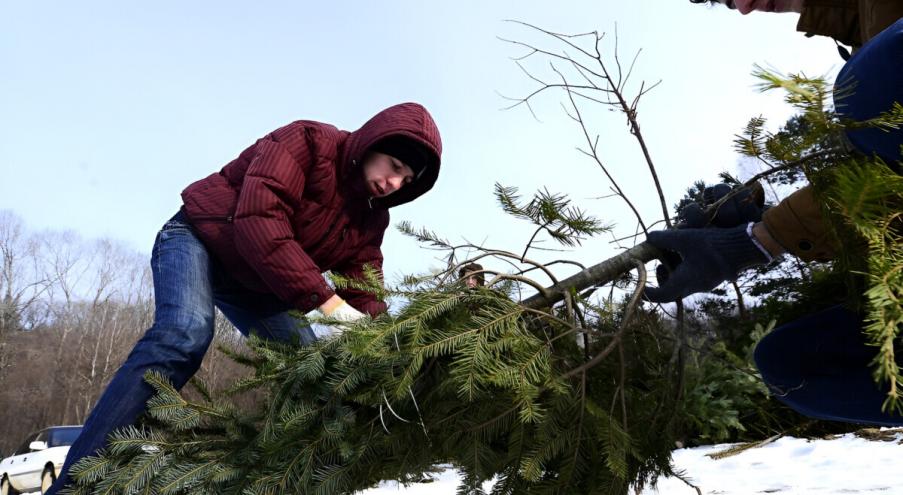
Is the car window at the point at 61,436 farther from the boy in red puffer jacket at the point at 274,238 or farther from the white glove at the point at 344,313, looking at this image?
the white glove at the point at 344,313

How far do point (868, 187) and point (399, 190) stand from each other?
2.01m

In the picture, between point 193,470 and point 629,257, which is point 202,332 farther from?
point 629,257

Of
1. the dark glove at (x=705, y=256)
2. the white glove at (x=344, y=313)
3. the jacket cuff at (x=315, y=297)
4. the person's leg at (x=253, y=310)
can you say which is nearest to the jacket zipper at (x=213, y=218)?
the person's leg at (x=253, y=310)

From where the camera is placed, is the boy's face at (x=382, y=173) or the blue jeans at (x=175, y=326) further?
the boy's face at (x=382, y=173)

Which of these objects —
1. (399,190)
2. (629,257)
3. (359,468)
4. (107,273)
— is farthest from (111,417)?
(107,273)

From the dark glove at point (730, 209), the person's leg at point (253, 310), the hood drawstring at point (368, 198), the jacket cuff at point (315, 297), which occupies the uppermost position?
the hood drawstring at point (368, 198)

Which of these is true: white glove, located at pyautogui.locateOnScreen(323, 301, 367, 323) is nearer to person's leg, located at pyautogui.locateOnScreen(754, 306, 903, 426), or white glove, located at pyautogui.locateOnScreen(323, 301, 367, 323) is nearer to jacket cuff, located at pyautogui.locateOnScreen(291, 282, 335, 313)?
jacket cuff, located at pyautogui.locateOnScreen(291, 282, 335, 313)

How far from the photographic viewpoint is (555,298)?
1.67 metres

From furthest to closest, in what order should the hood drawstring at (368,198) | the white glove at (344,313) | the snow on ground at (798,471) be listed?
the snow on ground at (798,471) < the hood drawstring at (368,198) < the white glove at (344,313)

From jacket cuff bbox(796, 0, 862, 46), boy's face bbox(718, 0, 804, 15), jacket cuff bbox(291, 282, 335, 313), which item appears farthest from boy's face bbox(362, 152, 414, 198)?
jacket cuff bbox(796, 0, 862, 46)

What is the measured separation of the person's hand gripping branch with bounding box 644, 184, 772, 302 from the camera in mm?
1489

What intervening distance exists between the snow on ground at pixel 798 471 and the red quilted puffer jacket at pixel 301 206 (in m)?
1.00

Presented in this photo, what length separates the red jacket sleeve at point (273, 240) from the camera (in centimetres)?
202

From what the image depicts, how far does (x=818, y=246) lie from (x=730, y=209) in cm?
27
